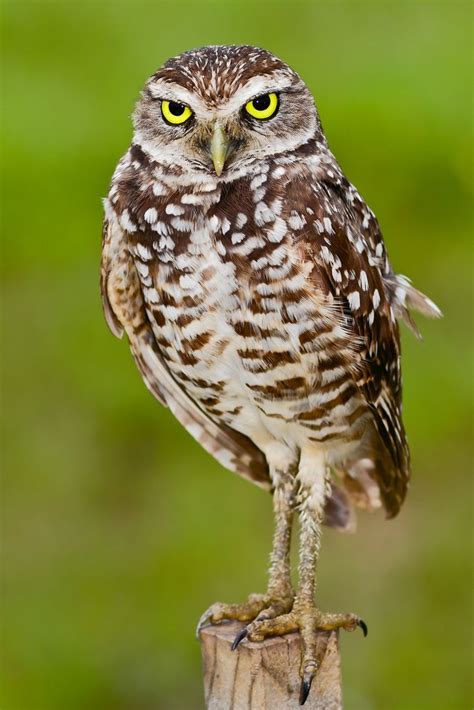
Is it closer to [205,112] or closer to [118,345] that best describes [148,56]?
[118,345]

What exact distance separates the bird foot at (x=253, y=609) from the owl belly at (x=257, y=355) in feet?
1.65

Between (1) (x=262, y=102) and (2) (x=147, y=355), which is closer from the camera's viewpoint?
(1) (x=262, y=102)

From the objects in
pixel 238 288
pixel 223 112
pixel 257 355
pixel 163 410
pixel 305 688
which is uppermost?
pixel 223 112

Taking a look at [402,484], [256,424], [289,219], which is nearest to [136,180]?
[289,219]

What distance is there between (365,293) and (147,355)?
761mm

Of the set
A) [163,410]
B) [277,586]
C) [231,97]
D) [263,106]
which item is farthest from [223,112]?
[163,410]

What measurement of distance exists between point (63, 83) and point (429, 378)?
3133mm

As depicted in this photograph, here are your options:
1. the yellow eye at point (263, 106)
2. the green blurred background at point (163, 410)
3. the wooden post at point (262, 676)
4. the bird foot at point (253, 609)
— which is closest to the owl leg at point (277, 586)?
the bird foot at point (253, 609)

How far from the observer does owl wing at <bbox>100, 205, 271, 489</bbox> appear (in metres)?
3.43

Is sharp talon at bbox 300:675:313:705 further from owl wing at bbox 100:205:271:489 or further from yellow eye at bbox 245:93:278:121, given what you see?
yellow eye at bbox 245:93:278:121

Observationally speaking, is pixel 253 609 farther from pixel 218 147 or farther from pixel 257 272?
pixel 218 147

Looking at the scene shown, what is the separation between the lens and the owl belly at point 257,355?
318 centimetres

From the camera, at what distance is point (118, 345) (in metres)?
6.88

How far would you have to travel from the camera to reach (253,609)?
3490mm
